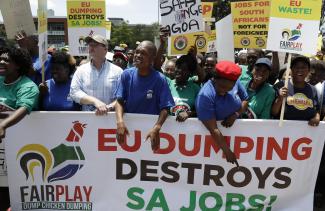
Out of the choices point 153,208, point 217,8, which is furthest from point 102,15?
point 217,8

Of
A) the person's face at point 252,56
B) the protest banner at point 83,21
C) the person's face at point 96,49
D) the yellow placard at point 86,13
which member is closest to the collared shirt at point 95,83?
the person's face at point 96,49

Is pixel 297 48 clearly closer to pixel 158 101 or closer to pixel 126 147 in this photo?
pixel 158 101

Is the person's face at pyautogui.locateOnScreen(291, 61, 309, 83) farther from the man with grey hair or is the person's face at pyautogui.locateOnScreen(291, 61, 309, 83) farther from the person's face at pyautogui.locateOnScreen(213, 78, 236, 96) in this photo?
the man with grey hair

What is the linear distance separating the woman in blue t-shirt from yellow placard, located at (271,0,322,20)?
7.45 ft

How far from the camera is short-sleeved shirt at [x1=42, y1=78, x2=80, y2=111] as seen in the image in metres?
3.88

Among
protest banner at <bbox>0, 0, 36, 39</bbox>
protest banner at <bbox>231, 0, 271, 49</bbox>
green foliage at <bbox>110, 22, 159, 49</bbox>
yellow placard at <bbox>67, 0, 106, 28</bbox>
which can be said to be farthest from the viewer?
green foliage at <bbox>110, 22, 159, 49</bbox>

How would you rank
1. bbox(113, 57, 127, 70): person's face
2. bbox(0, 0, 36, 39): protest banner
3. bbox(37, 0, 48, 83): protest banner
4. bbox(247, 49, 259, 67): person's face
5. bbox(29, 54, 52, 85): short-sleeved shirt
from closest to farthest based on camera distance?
1. bbox(37, 0, 48, 83): protest banner
2. bbox(0, 0, 36, 39): protest banner
3. bbox(29, 54, 52, 85): short-sleeved shirt
4. bbox(247, 49, 259, 67): person's face
5. bbox(113, 57, 127, 70): person's face

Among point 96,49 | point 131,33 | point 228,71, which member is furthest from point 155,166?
point 131,33

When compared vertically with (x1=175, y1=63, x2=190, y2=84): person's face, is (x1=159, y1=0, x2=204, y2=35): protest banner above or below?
above

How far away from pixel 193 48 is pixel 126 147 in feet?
5.57

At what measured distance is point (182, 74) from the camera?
13.1 feet

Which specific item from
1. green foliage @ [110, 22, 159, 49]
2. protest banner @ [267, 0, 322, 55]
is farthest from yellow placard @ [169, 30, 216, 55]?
green foliage @ [110, 22, 159, 49]

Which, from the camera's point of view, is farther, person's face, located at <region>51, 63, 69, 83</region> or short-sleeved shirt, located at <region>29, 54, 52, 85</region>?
short-sleeved shirt, located at <region>29, 54, 52, 85</region>

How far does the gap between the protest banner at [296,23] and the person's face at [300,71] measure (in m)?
0.15
